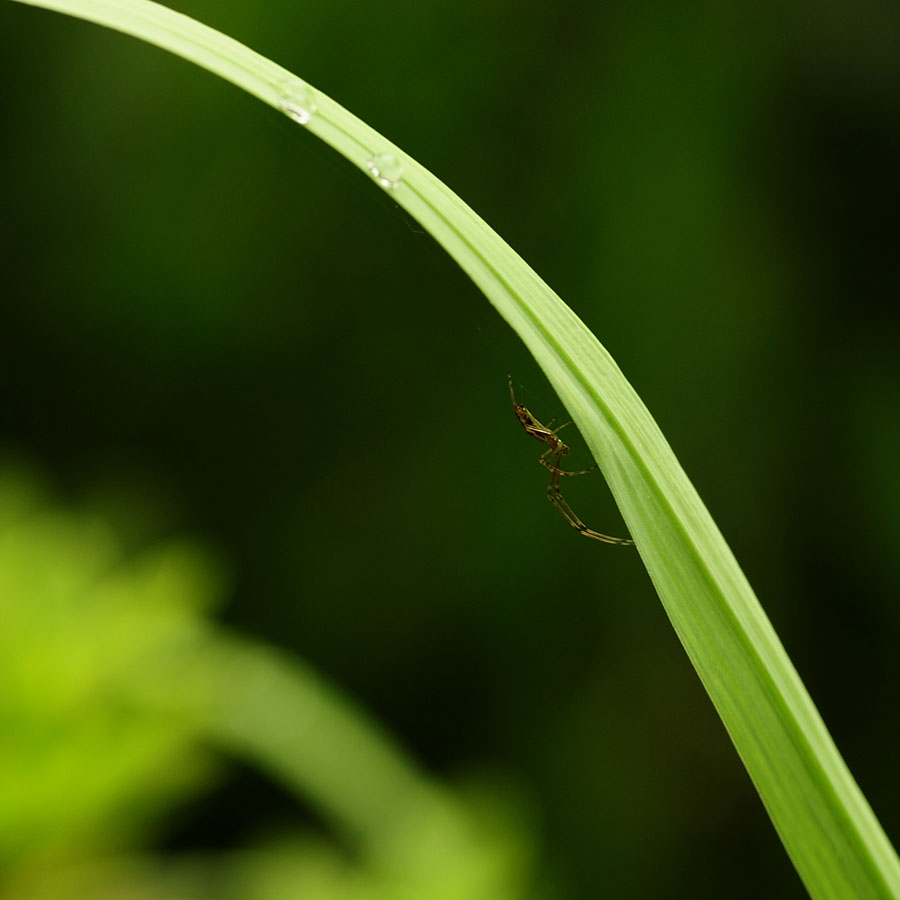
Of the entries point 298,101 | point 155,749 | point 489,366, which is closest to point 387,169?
point 298,101

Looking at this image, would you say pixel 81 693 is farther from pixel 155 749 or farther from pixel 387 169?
pixel 387 169

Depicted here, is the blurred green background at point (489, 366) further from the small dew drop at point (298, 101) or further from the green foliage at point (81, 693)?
the small dew drop at point (298, 101)

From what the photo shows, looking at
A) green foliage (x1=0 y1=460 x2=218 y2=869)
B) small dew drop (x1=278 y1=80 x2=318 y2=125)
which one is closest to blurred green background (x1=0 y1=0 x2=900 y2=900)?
green foliage (x1=0 y1=460 x2=218 y2=869)

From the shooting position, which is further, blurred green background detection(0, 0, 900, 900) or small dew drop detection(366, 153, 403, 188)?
blurred green background detection(0, 0, 900, 900)

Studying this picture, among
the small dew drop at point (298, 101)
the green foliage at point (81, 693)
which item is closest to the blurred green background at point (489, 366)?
the green foliage at point (81, 693)

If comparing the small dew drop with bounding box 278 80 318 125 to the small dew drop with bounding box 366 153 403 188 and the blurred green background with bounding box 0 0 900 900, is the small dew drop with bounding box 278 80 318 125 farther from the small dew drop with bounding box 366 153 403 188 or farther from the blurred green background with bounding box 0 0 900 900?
the blurred green background with bounding box 0 0 900 900
